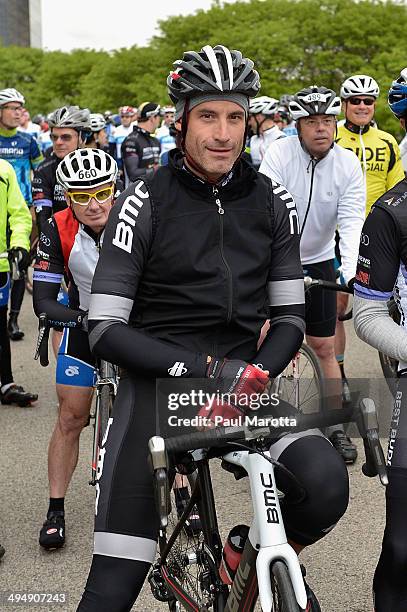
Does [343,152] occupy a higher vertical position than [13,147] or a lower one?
higher

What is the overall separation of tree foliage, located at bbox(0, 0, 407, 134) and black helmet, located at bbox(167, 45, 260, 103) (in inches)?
1516

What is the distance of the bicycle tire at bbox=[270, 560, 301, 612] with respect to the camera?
2277 mm

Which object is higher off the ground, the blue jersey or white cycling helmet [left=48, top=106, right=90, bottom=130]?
white cycling helmet [left=48, top=106, right=90, bottom=130]

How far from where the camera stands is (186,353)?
2.79 meters

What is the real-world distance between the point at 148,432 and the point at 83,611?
1.93 feet

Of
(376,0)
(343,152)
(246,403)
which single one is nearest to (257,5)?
(376,0)

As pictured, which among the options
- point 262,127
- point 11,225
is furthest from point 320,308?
point 262,127

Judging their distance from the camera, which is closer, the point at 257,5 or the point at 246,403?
the point at 246,403

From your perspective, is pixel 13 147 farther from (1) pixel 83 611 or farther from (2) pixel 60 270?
(1) pixel 83 611

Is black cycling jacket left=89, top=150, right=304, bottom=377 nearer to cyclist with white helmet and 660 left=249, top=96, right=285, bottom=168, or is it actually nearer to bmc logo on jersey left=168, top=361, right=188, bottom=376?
bmc logo on jersey left=168, top=361, right=188, bottom=376

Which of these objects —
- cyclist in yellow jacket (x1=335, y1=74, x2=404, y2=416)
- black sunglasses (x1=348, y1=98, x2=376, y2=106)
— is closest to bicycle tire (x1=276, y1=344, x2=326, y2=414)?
cyclist in yellow jacket (x1=335, y1=74, x2=404, y2=416)

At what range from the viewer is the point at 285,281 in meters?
3.08

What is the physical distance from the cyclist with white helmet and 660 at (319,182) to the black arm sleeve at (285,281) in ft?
9.23

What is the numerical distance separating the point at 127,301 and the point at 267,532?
2.86 feet
